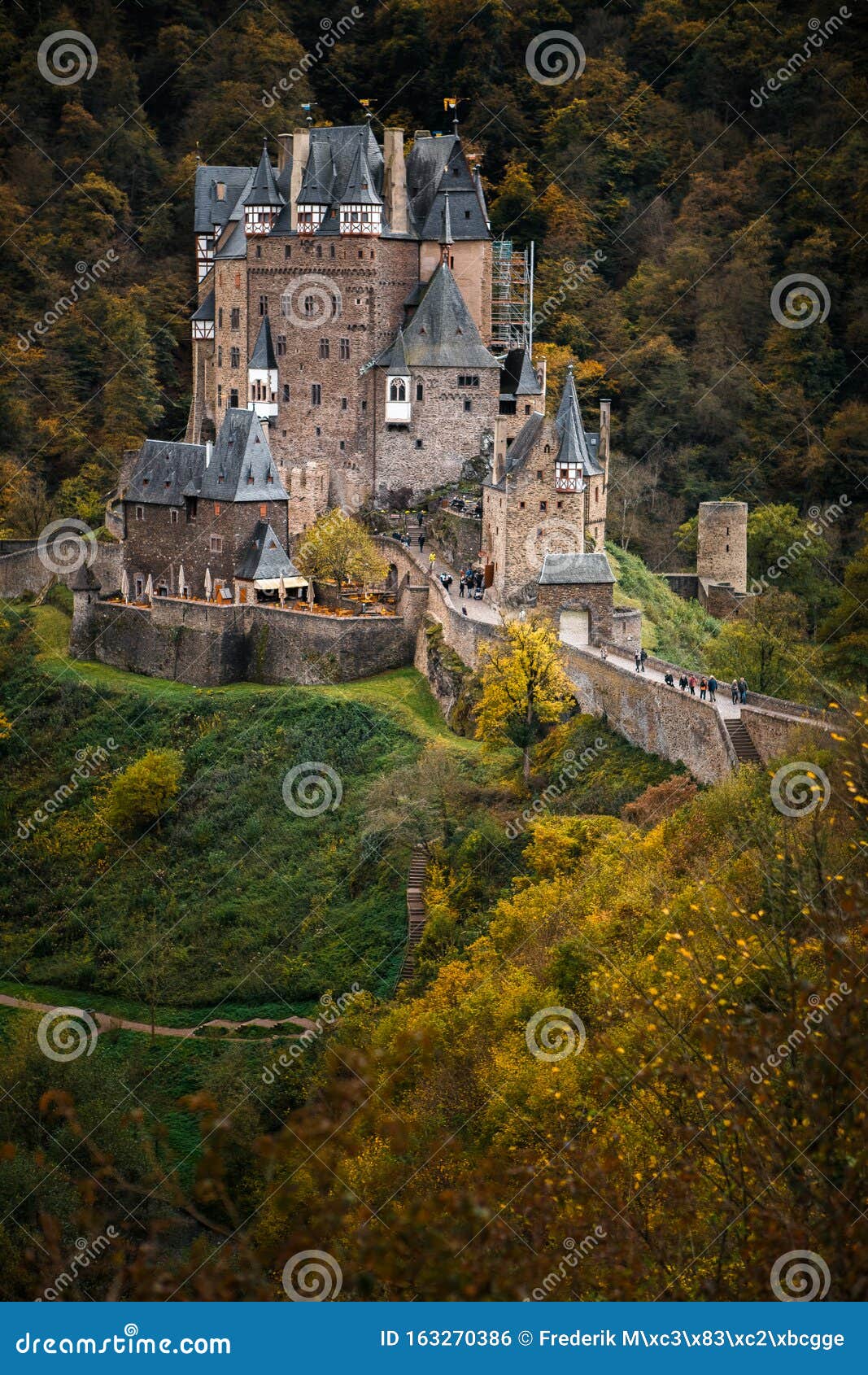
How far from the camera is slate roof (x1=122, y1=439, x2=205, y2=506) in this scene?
58.0 meters

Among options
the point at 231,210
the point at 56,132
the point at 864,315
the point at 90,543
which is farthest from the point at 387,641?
the point at 56,132

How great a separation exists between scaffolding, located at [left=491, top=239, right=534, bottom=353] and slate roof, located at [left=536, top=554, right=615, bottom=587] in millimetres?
15573

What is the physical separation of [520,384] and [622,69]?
89.3 ft

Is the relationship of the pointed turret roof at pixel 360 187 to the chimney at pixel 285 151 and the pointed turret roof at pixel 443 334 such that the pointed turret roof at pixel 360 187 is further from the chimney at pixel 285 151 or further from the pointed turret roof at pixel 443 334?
the pointed turret roof at pixel 443 334

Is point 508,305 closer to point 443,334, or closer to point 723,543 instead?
point 443,334

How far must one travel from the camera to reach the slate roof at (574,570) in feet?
157

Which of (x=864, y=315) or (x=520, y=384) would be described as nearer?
(x=520, y=384)

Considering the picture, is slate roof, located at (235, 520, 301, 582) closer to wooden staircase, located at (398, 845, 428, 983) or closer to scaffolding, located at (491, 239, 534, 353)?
scaffolding, located at (491, 239, 534, 353)

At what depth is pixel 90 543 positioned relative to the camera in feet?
204

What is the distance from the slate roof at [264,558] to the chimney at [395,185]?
32.4 ft

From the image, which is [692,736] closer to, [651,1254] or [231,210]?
[651,1254]

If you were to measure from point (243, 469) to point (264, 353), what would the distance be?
5.65 metres

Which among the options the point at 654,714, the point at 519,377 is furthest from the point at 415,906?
the point at 519,377

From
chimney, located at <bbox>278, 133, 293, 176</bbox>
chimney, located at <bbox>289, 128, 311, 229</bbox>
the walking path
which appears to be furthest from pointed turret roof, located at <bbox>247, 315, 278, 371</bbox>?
the walking path
